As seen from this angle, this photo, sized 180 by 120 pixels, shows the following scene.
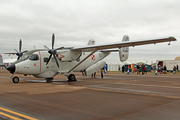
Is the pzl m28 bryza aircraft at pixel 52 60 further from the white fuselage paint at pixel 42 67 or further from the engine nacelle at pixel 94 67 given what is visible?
the engine nacelle at pixel 94 67

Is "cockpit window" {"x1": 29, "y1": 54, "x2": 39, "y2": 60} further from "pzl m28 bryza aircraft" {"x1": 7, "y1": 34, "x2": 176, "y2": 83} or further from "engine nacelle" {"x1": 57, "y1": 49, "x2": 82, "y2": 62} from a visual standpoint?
"engine nacelle" {"x1": 57, "y1": 49, "x2": 82, "y2": 62}

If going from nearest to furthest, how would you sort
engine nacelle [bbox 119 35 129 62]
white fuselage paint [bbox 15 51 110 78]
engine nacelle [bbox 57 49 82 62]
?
white fuselage paint [bbox 15 51 110 78]
engine nacelle [bbox 57 49 82 62]
engine nacelle [bbox 119 35 129 62]

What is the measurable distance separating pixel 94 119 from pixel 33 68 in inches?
490

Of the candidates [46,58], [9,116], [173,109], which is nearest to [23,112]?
[9,116]

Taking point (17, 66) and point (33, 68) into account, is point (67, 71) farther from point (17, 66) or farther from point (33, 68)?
point (17, 66)

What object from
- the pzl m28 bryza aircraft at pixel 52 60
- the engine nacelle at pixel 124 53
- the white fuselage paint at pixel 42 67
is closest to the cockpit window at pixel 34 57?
the pzl m28 bryza aircraft at pixel 52 60

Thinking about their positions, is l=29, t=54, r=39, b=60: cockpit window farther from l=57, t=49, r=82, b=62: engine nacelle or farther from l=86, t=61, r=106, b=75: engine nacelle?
l=86, t=61, r=106, b=75: engine nacelle

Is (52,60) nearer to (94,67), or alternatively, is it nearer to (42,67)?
(42,67)

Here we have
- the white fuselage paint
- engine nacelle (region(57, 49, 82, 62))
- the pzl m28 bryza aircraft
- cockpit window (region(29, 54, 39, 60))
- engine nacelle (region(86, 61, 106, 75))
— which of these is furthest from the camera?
engine nacelle (region(86, 61, 106, 75))

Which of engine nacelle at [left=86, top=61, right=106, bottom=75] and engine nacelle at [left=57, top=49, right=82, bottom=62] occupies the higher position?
engine nacelle at [left=57, top=49, right=82, bottom=62]

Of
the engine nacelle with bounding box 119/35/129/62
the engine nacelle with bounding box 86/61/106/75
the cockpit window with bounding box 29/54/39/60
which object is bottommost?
the engine nacelle with bounding box 86/61/106/75

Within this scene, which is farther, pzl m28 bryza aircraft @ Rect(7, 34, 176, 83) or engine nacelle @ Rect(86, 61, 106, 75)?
engine nacelle @ Rect(86, 61, 106, 75)

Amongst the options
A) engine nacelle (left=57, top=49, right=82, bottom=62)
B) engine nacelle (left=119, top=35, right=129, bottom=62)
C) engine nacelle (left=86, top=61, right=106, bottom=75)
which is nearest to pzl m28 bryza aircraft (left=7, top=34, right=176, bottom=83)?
engine nacelle (left=57, top=49, right=82, bottom=62)

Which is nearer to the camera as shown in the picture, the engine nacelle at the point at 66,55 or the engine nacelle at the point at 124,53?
the engine nacelle at the point at 66,55
